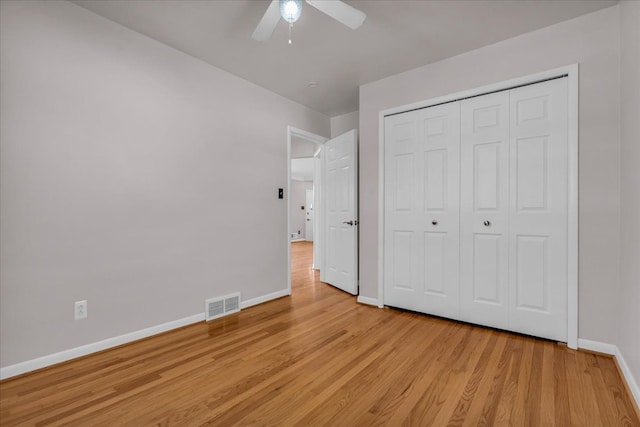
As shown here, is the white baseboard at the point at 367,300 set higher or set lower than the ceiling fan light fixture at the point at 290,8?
lower

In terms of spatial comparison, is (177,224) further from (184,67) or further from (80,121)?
(184,67)

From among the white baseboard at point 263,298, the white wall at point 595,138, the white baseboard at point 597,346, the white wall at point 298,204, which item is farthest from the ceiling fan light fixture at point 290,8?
the white wall at point 298,204

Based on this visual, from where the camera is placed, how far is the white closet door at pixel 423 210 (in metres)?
2.84

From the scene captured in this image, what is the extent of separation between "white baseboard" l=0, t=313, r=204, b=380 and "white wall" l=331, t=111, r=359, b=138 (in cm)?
314

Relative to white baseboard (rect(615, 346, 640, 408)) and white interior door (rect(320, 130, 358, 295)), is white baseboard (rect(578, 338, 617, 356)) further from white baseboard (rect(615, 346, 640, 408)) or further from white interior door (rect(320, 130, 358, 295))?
white interior door (rect(320, 130, 358, 295))

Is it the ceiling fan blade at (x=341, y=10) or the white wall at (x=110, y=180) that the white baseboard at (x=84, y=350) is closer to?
the white wall at (x=110, y=180)

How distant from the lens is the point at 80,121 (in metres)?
2.15

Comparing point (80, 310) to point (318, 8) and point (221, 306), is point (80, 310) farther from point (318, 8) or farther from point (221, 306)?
point (318, 8)

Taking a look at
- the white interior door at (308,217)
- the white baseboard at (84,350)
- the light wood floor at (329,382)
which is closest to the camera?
the light wood floor at (329,382)

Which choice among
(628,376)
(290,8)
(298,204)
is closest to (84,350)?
(290,8)

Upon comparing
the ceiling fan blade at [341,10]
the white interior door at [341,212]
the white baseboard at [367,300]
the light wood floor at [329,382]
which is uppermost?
the ceiling fan blade at [341,10]

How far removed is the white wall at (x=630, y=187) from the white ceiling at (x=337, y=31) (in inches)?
16.4

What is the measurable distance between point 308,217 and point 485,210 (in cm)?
859

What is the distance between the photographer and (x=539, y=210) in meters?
2.41
